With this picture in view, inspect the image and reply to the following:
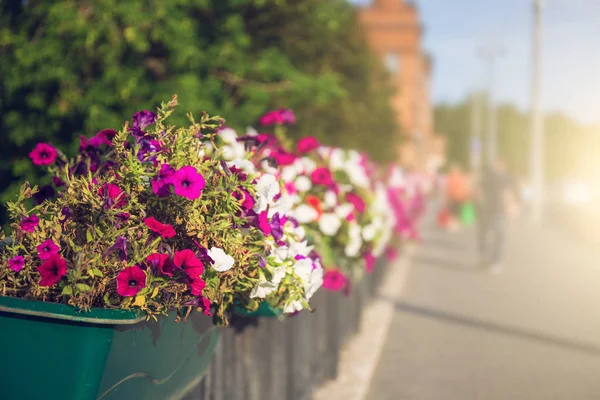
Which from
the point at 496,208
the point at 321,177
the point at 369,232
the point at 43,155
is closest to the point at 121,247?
the point at 43,155

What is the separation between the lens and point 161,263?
2.65 metres

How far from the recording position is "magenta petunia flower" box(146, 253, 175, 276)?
2.65m

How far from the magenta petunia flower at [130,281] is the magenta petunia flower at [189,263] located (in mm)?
167

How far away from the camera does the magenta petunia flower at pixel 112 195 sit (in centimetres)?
267

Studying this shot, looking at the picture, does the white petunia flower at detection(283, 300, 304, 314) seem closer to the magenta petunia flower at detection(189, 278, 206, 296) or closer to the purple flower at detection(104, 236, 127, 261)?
the magenta petunia flower at detection(189, 278, 206, 296)

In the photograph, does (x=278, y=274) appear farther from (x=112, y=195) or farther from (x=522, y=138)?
(x=522, y=138)

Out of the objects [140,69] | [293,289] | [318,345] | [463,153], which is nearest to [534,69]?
[140,69]

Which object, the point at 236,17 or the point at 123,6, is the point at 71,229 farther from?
the point at 236,17

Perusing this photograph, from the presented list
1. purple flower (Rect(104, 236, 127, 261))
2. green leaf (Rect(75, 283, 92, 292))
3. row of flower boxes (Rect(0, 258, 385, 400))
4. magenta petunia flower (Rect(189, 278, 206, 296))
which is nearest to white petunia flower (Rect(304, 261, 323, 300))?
row of flower boxes (Rect(0, 258, 385, 400))

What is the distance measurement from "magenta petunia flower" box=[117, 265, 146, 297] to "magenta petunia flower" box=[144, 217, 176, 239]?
0.16m

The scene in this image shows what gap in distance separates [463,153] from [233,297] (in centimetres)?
10094

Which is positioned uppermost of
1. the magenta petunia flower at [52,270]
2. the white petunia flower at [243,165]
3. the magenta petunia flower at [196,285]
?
the white petunia flower at [243,165]

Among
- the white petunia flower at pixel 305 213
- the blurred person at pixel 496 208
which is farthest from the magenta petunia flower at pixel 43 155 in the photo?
the blurred person at pixel 496 208

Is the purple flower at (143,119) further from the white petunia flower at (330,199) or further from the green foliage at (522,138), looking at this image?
the green foliage at (522,138)
